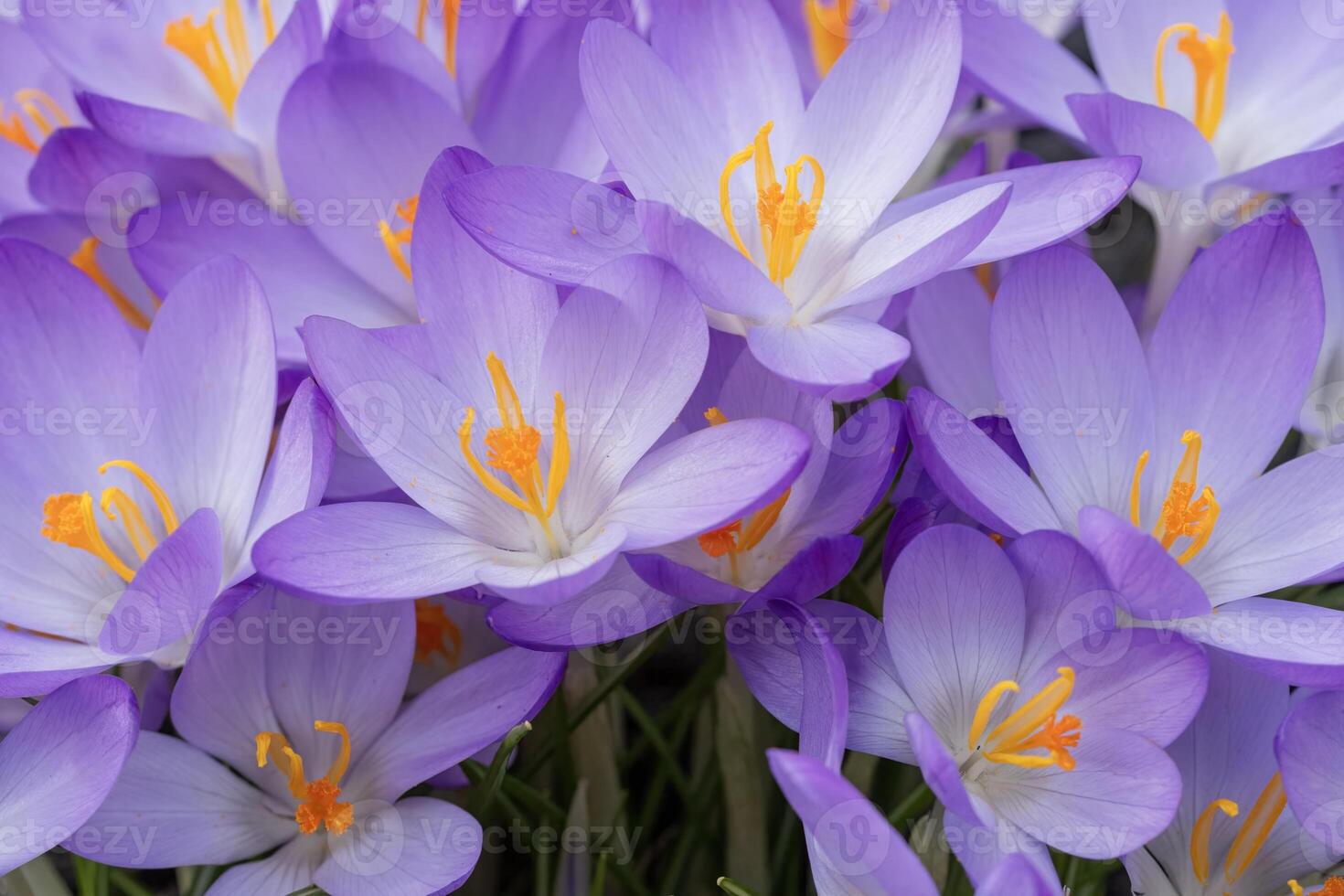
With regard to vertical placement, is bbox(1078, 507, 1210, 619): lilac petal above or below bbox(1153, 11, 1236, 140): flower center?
below

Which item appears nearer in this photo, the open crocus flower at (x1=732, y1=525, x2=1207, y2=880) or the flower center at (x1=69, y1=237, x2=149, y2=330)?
the open crocus flower at (x1=732, y1=525, x2=1207, y2=880)

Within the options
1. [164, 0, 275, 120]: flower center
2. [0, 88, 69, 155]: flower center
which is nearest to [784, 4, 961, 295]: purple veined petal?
[164, 0, 275, 120]: flower center

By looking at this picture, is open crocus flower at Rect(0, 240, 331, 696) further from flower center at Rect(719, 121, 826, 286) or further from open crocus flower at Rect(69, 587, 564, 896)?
flower center at Rect(719, 121, 826, 286)

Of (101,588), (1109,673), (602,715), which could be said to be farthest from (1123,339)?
(101,588)

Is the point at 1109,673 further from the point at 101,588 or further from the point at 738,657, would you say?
the point at 101,588

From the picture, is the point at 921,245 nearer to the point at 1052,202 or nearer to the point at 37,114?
the point at 1052,202

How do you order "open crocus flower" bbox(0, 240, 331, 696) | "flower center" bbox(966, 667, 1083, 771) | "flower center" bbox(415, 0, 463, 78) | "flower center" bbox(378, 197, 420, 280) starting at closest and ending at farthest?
1. "flower center" bbox(966, 667, 1083, 771)
2. "open crocus flower" bbox(0, 240, 331, 696)
3. "flower center" bbox(378, 197, 420, 280)
4. "flower center" bbox(415, 0, 463, 78)
